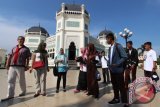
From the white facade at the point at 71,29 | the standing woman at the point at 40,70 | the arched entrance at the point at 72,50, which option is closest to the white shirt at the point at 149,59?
the standing woman at the point at 40,70

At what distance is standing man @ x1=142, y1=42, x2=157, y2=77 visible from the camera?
673 centimetres

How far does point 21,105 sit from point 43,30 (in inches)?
2329

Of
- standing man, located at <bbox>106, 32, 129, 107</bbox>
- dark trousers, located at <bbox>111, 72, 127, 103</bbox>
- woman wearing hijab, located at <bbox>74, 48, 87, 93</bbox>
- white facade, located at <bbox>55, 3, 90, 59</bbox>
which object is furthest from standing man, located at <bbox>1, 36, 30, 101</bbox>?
white facade, located at <bbox>55, 3, 90, 59</bbox>

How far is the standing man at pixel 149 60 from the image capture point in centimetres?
673

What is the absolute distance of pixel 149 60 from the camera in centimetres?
684

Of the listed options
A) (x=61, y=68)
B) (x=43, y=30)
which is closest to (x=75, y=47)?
(x=43, y=30)

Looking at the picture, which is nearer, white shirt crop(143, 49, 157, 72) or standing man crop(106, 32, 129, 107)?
standing man crop(106, 32, 129, 107)

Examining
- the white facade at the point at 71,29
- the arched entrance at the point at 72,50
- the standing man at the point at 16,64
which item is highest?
the white facade at the point at 71,29

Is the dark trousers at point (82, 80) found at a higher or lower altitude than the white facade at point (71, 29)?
lower

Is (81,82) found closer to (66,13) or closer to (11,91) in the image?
(11,91)

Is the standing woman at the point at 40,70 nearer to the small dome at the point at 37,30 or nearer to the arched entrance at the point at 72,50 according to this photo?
the arched entrance at the point at 72,50

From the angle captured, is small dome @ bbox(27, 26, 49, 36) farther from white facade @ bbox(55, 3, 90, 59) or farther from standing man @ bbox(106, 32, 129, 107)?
standing man @ bbox(106, 32, 129, 107)

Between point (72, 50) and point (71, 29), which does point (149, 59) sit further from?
point (71, 29)

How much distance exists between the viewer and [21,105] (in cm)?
582
